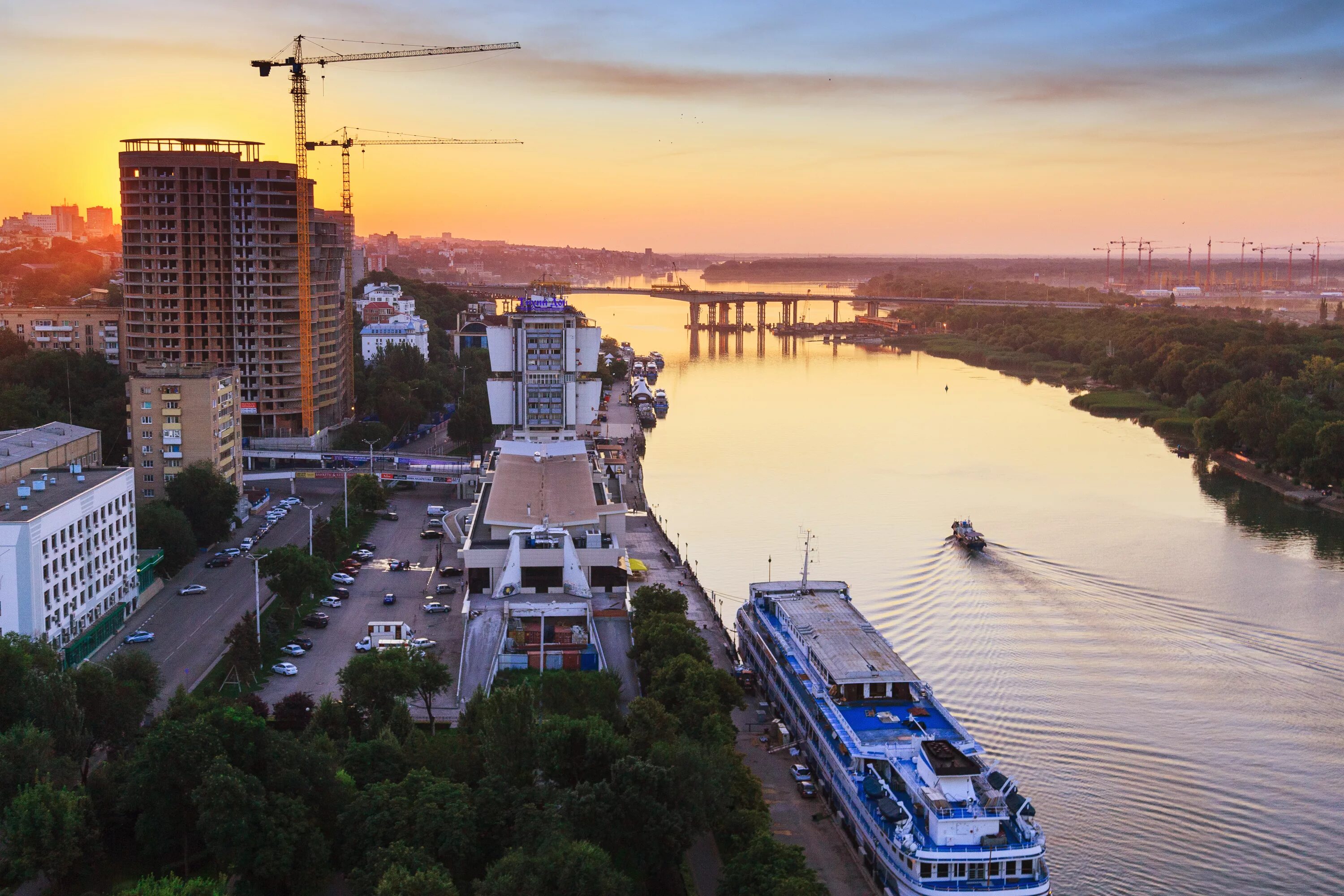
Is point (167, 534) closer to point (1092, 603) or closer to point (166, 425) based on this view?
point (166, 425)

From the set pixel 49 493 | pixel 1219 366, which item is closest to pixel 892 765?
pixel 49 493

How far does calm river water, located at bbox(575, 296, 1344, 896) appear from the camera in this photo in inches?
368

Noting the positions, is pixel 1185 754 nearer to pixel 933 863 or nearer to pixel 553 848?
pixel 933 863

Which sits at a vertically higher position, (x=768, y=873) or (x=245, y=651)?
(x=245, y=651)

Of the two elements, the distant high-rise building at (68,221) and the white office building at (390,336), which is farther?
the distant high-rise building at (68,221)

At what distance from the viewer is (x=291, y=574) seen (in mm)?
13328

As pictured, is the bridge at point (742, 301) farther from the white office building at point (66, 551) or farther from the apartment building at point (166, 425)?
the white office building at point (66, 551)

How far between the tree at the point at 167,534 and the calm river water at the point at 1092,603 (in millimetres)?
5977

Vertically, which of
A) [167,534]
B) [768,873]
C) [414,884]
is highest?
[167,534]

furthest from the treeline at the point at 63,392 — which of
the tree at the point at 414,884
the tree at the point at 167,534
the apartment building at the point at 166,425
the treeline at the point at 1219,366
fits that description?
the treeline at the point at 1219,366

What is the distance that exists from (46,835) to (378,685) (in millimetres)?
2965

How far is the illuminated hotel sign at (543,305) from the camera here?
19.0m

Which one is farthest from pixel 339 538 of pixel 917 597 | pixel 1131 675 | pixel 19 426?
pixel 1131 675

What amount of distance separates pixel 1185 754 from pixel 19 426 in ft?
51.4
